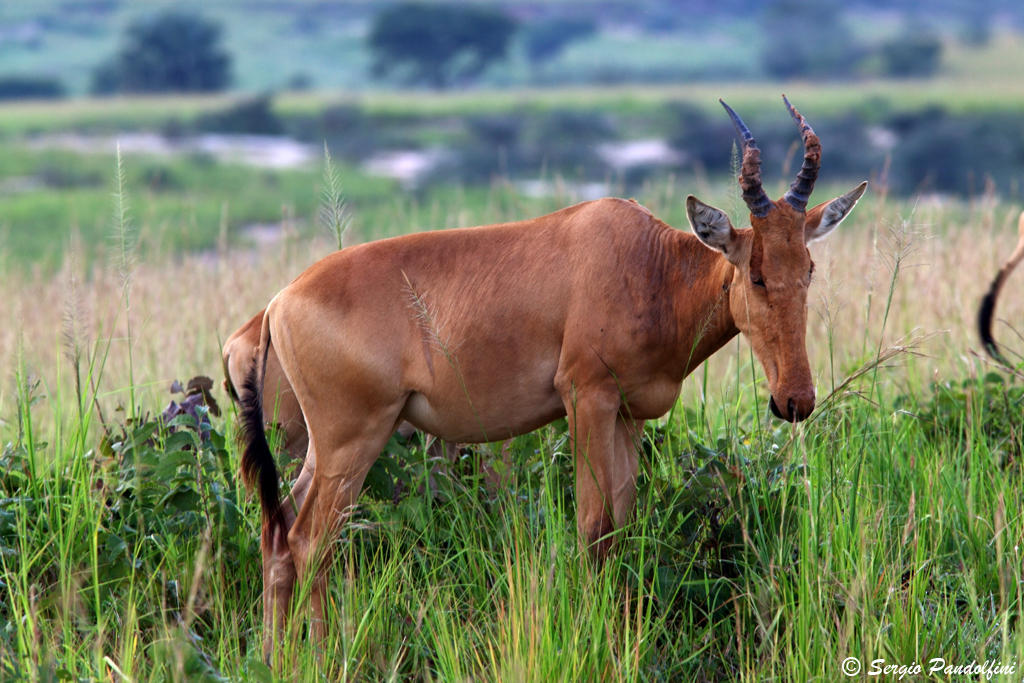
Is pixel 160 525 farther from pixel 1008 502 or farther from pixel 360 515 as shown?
pixel 1008 502

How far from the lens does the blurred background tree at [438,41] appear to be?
7212 centimetres

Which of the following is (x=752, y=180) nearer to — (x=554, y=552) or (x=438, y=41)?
(x=554, y=552)

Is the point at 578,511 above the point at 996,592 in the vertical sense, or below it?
above

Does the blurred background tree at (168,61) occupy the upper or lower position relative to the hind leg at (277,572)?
upper

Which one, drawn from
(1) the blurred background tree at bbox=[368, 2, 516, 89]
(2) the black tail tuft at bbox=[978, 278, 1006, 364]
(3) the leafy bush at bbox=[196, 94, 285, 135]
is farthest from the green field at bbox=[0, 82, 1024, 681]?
(1) the blurred background tree at bbox=[368, 2, 516, 89]

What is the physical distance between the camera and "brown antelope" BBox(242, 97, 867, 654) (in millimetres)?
4551

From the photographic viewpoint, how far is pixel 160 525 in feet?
15.9

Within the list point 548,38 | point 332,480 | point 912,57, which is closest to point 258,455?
point 332,480

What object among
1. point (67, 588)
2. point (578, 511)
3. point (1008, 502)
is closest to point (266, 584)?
point (67, 588)

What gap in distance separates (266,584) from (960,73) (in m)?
79.4

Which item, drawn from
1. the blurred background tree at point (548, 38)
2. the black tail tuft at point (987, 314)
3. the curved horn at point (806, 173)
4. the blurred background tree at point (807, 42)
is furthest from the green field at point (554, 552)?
the blurred background tree at point (548, 38)

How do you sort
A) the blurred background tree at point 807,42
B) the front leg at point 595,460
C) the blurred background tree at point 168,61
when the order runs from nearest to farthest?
the front leg at point 595,460 < the blurred background tree at point 168,61 < the blurred background tree at point 807,42

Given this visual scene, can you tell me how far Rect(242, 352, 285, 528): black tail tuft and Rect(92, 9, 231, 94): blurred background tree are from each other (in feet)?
220

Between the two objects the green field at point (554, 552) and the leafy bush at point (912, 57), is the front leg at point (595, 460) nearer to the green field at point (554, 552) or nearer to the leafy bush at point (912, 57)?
the green field at point (554, 552)
